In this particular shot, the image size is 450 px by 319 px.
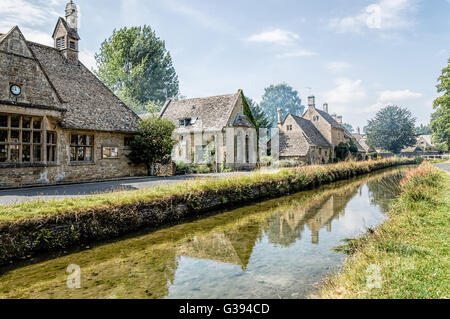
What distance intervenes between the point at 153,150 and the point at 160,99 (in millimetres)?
35258

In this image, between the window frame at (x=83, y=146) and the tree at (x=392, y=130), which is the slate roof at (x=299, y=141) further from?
the tree at (x=392, y=130)

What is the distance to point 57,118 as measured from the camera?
47.8 ft

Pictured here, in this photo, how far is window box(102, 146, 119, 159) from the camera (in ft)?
56.9

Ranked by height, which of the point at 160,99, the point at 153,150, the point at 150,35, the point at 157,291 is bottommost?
the point at 157,291

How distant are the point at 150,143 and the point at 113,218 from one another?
10412 millimetres

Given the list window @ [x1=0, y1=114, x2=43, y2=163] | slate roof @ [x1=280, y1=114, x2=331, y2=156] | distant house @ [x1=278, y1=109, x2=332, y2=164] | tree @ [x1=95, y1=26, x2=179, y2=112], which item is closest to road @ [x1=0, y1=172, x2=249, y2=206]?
window @ [x1=0, y1=114, x2=43, y2=163]

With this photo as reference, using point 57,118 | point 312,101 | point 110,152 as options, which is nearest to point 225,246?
point 57,118

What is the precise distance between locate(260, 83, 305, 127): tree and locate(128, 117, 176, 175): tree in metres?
86.6

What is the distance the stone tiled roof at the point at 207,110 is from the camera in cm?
2705

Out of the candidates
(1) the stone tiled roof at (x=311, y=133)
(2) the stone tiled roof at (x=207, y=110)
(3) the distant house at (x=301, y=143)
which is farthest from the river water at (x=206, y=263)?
(1) the stone tiled roof at (x=311, y=133)

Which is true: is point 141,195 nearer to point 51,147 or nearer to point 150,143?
point 51,147
